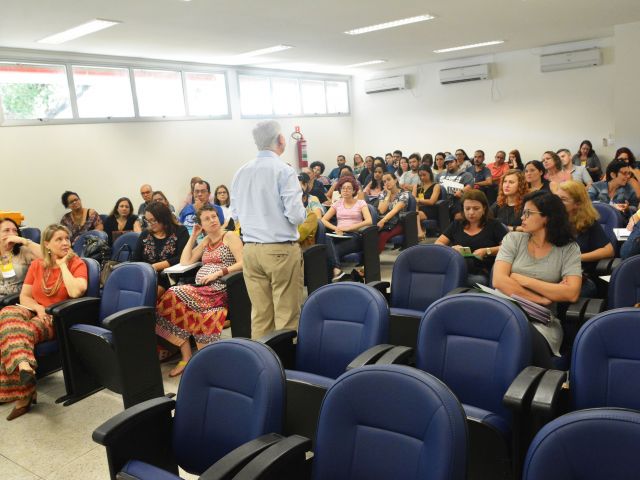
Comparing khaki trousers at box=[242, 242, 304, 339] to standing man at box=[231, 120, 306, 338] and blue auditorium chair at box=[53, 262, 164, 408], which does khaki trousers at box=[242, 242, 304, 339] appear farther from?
blue auditorium chair at box=[53, 262, 164, 408]

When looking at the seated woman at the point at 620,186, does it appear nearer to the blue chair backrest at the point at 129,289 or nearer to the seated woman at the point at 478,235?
the seated woman at the point at 478,235

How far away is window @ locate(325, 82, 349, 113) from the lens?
12.1 meters

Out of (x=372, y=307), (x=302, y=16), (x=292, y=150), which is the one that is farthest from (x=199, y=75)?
(x=372, y=307)

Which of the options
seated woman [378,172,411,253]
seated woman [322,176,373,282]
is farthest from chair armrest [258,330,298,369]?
seated woman [378,172,411,253]

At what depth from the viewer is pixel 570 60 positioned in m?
9.79

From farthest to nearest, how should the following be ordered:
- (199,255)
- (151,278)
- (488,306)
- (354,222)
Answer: (354,222), (199,255), (151,278), (488,306)

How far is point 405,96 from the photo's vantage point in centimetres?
1209

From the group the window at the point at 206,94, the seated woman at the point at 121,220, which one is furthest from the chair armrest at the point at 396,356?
the window at the point at 206,94

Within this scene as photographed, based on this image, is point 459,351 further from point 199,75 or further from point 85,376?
point 199,75

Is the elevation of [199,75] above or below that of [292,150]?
above

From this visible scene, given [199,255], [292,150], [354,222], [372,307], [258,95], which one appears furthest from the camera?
[292,150]

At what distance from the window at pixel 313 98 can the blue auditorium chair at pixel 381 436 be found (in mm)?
10221

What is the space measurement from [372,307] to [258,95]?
8.44m

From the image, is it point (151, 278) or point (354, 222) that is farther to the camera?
point (354, 222)
